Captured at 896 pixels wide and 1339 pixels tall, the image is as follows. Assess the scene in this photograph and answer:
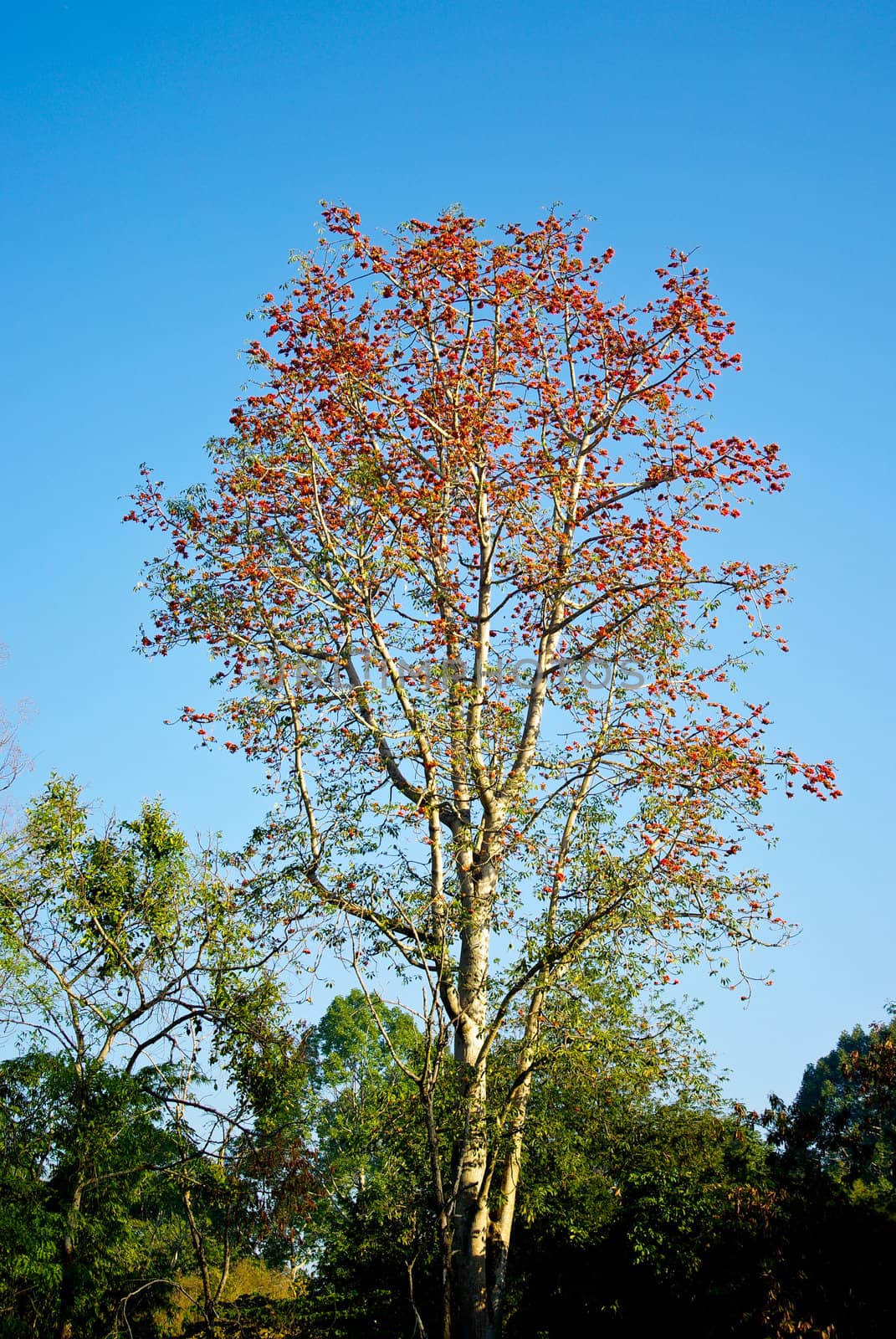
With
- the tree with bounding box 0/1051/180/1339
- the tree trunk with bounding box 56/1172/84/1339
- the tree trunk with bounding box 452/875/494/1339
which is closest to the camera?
the tree trunk with bounding box 452/875/494/1339

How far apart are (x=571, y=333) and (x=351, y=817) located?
553 cm

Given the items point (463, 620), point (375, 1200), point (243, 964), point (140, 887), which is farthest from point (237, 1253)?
point (463, 620)

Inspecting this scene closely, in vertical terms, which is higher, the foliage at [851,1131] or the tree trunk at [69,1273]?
the foliage at [851,1131]

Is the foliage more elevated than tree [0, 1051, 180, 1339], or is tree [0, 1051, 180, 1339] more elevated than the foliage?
the foliage

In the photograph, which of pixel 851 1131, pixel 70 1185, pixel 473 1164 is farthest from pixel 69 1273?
pixel 851 1131

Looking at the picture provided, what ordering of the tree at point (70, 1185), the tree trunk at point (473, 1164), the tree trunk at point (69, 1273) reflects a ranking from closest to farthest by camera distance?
the tree trunk at point (473, 1164)
the tree at point (70, 1185)
the tree trunk at point (69, 1273)

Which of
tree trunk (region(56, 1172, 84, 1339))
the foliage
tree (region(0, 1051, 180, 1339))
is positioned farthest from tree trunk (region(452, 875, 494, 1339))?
tree trunk (region(56, 1172, 84, 1339))

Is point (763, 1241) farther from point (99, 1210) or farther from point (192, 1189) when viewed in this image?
→ point (99, 1210)

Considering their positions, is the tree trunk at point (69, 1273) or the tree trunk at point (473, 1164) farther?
the tree trunk at point (69, 1273)

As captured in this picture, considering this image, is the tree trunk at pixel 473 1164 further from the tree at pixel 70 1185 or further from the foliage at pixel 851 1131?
the tree at pixel 70 1185

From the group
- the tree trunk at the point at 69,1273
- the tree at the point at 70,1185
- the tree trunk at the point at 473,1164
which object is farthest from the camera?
the tree trunk at the point at 69,1273

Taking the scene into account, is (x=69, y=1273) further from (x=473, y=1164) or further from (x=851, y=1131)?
(x=851, y=1131)

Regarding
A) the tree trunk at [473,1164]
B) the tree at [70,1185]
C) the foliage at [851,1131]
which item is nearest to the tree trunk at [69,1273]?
the tree at [70,1185]

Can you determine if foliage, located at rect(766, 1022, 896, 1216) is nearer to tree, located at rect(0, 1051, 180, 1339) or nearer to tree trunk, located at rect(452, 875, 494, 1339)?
A: tree trunk, located at rect(452, 875, 494, 1339)
